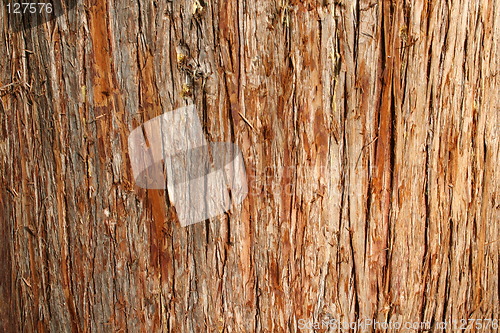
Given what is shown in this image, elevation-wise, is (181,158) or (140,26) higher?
(140,26)

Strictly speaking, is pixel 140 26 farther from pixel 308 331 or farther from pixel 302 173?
pixel 308 331

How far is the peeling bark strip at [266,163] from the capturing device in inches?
45.8

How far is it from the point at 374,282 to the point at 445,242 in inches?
10.5

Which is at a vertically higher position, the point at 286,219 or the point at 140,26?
the point at 140,26

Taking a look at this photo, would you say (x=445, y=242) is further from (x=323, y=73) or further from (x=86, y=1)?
(x=86, y=1)

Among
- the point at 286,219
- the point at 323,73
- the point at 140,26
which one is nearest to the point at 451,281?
the point at 286,219

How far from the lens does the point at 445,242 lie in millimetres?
1288

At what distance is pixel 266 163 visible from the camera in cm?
122

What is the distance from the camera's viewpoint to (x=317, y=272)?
49.9 inches

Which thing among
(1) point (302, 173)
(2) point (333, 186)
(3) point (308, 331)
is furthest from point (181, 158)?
(3) point (308, 331)

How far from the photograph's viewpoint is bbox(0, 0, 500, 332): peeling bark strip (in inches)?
45.8

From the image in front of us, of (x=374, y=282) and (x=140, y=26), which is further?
(x=374, y=282)

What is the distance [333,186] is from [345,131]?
0.17m

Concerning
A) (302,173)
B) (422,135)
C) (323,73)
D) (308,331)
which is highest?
(323,73)
